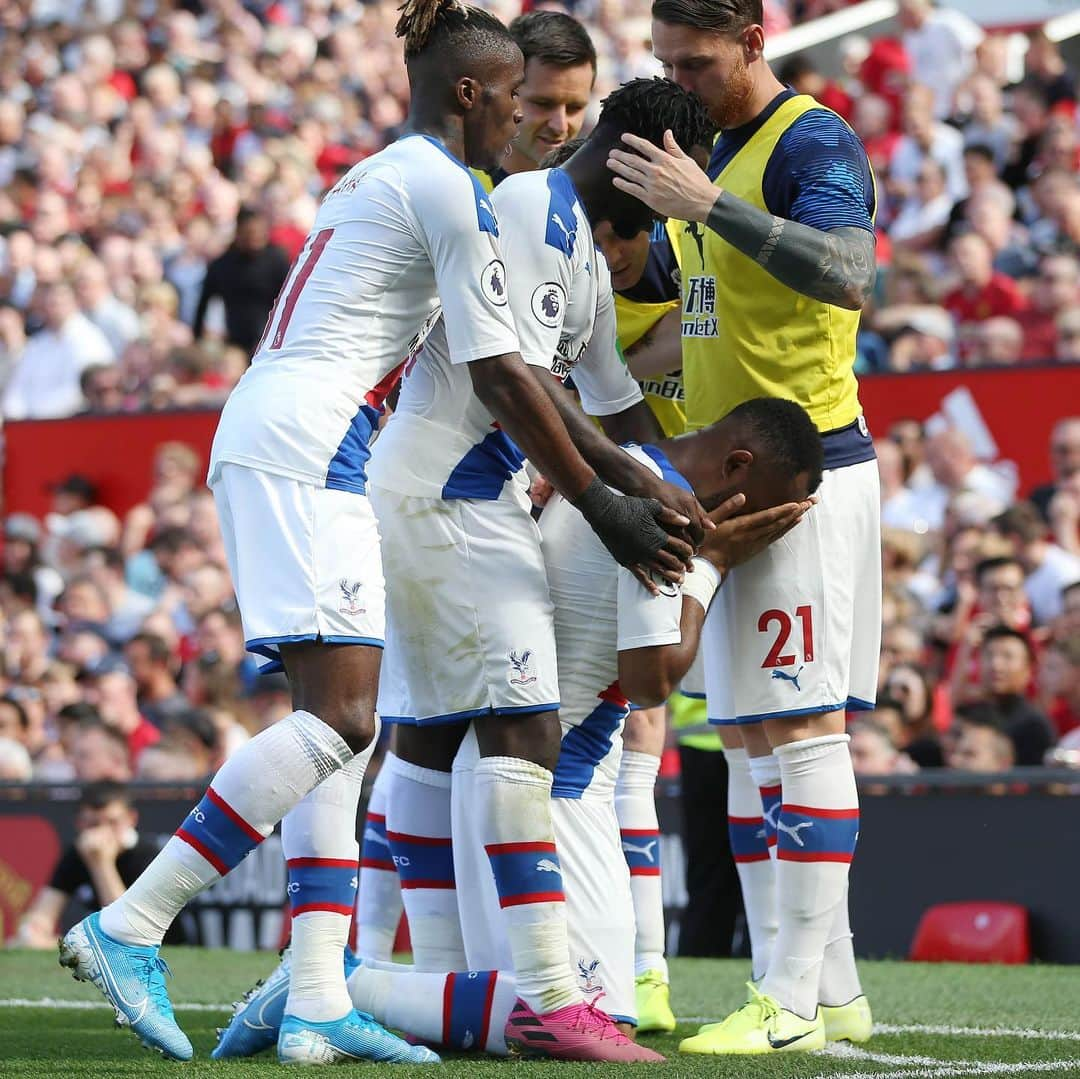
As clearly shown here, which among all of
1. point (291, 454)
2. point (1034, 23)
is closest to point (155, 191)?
point (1034, 23)

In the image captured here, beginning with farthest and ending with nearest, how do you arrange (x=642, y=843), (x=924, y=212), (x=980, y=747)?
(x=924, y=212) → (x=980, y=747) → (x=642, y=843)

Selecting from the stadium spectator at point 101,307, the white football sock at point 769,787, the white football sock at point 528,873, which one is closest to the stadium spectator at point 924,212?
the stadium spectator at point 101,307

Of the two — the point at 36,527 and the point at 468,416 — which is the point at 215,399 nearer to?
the point at 36,527

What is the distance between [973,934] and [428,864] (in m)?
3.18

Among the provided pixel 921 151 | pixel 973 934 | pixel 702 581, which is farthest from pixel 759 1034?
pixel 921 151

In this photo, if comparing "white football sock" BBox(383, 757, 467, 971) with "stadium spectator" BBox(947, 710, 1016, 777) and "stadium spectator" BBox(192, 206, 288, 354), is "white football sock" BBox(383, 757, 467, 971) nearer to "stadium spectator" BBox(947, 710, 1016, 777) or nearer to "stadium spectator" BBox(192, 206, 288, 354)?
"stadium spectator" BBox(947, 710, 1016, 777)

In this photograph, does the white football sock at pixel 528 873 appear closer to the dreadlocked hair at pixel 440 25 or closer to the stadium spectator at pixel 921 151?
the dreadlocked hair at pixel 440 25

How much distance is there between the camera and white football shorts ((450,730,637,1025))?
15.4ft

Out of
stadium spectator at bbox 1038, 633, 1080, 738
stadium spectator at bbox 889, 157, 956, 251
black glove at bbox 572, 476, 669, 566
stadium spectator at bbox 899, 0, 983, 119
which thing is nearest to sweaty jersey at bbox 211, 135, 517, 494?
black glove at bbox 572, 476, 669, 566

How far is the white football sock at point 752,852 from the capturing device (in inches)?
216

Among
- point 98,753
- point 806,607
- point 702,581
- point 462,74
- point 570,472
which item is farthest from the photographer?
point 98,753

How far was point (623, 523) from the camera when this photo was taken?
4.52 m

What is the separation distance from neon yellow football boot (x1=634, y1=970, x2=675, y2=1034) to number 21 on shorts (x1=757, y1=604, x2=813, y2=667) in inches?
37.0

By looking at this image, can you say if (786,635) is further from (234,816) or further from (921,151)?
(921,151)
